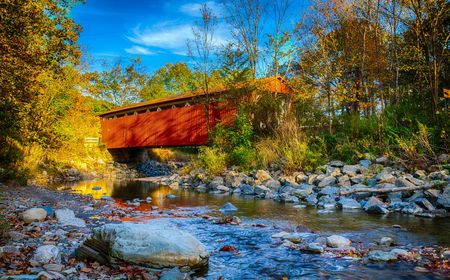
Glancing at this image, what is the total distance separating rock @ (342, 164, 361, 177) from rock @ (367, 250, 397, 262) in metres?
5.38

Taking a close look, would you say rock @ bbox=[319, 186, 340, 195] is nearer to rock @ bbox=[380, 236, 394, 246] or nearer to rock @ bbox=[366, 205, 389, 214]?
rock @ bbox=[366, 205, 389, 214]

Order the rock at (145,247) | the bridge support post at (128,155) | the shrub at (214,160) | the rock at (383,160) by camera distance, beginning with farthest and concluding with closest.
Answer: the bridge support post at (128,155) < the shrub at (214,160) < the rock at (383,160) < the rock at (145,247)

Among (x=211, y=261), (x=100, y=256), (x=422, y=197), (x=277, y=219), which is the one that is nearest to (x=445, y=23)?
(x=422, y=197)

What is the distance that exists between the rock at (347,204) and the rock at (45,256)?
16.7 feet

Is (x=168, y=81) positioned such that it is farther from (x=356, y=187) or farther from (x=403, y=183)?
(x=403, y=183)

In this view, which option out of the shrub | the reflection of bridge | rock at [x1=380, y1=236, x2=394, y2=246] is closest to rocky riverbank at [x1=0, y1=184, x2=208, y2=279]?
rock at [x1=380, y1=236, x2=394, y2=246]

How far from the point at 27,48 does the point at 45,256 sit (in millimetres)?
3865

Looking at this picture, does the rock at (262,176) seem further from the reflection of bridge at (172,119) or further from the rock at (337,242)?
the rock at (337,242)

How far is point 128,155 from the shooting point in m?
23.0

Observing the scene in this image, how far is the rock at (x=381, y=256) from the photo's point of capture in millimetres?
3440

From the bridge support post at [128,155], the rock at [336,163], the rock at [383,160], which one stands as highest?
the bridge support post at [128,155]

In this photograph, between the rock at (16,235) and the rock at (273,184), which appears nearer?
the rock at (16,235)

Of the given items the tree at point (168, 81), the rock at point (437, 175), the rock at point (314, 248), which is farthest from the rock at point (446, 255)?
the tree at point (168, 81)

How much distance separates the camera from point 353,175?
8703mm
